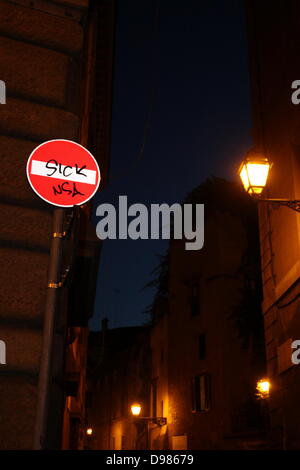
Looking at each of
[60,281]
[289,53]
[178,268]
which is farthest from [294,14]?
[178,268]

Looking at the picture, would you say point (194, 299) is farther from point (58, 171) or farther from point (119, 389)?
point (58, 171)

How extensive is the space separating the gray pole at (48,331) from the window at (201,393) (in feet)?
73.3

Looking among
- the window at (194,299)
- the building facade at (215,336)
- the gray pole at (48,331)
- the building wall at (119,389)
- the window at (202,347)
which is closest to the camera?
the gray pole at (48,331)

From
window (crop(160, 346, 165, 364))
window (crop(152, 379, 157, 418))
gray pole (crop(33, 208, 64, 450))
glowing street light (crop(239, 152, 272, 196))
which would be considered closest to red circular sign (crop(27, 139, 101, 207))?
gray pole (crop(33, 208, 64, 450))

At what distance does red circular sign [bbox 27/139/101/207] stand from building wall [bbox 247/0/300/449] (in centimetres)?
554

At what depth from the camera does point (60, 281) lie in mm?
4598

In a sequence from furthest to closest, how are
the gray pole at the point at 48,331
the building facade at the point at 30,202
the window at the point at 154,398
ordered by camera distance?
the window at the point at 154,398
the building facade at the point at 30,202
the gray pole at the point at 48,331

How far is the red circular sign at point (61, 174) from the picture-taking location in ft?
16.1

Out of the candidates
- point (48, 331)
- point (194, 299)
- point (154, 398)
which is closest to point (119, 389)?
point (154, 398)

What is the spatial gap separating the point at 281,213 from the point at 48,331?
8.34 m

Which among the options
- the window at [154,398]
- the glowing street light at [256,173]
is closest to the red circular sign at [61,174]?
the glowing street light at [256,173]

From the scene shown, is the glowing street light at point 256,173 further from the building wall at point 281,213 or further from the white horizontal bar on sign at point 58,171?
the white horizontal bar on sign at point 58,171

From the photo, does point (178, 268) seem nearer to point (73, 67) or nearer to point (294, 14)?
point (294, 14)

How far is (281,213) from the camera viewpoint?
1169cm
